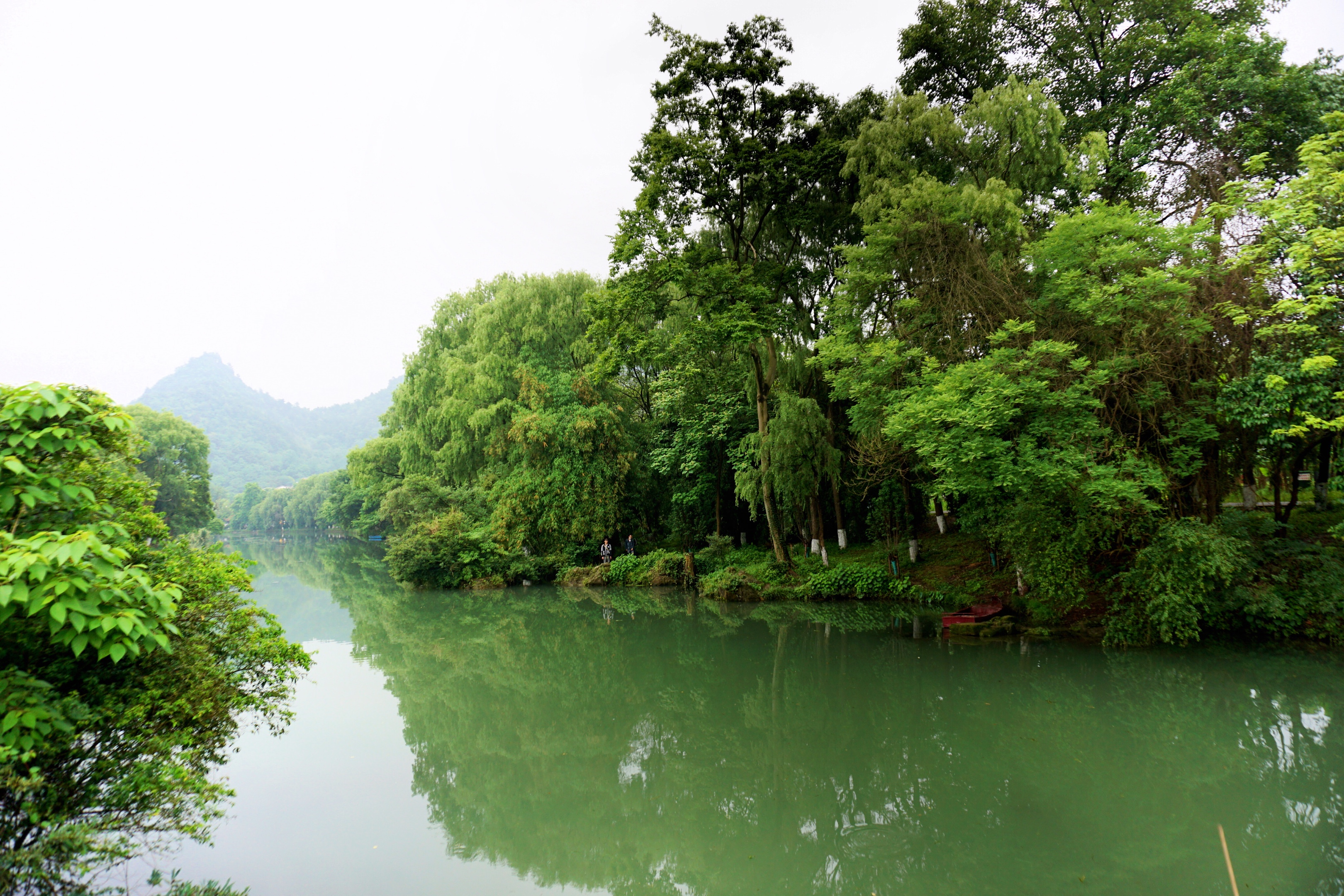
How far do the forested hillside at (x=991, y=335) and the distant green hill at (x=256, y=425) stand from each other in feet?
238

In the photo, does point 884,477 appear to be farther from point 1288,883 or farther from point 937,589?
point 1288,883

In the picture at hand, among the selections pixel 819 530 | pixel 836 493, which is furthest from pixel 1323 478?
pixel 819 530

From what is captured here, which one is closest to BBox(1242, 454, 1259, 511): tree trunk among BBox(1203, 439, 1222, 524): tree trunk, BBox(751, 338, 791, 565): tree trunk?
BBox(1203, 439, 1222, 524): tree trunk

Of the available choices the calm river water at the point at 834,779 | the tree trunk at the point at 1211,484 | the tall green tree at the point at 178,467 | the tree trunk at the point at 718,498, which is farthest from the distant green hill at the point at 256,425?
the tree trunk at the point at 1211,484

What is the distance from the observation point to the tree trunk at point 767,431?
1544 cm

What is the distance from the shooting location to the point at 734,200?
15.2 m

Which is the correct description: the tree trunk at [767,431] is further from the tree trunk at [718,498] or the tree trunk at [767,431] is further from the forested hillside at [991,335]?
the tree trunk at [718,498]

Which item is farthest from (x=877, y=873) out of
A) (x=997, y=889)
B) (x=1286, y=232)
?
(x=1286, y=232)

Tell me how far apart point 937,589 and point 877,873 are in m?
10.0

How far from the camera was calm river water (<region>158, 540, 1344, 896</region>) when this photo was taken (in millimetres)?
4707

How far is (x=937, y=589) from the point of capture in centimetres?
1384

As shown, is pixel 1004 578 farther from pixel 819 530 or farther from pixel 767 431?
pixel 767 431

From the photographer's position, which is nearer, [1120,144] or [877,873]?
[877,873]

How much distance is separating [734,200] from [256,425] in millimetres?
143029
